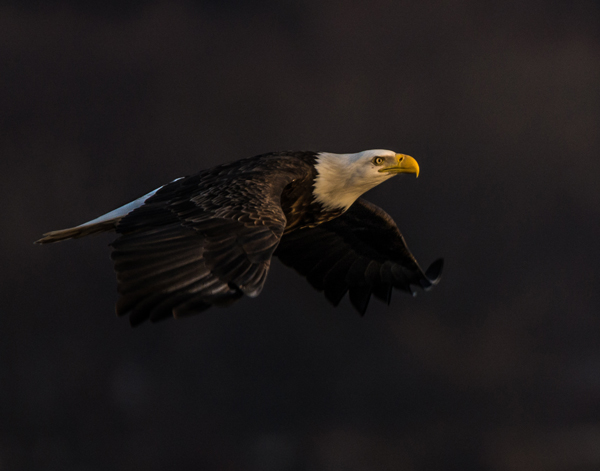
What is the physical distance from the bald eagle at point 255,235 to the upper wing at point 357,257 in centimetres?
2

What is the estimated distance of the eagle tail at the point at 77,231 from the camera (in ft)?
28.6

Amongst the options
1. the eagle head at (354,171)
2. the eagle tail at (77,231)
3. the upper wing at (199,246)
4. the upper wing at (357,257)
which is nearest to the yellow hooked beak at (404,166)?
the eagle head at (354,171)

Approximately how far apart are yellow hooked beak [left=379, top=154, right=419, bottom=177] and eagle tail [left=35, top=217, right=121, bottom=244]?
3.82 metres

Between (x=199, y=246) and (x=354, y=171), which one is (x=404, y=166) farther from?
(x=199, y=246)

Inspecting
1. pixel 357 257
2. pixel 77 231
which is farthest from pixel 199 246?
pixel 357 257

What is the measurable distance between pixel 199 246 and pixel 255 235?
0.62 m

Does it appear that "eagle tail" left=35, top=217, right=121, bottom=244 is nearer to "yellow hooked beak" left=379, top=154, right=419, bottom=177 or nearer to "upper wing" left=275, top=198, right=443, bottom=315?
"upper wing" left=275, top=198, right=443, bottom=315

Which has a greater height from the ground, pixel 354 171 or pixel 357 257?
pixel 354 171

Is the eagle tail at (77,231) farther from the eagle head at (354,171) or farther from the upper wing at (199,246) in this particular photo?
the eagle head at (354,171)

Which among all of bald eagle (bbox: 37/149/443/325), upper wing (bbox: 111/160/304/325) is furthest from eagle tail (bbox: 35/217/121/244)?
upper wing (bbox: 111/160/304/325)

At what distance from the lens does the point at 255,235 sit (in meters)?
6.99

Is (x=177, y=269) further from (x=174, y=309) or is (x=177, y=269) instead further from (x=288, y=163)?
(x=288, y=163)

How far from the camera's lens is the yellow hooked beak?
30.3 feet

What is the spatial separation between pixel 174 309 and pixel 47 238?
365 cm
